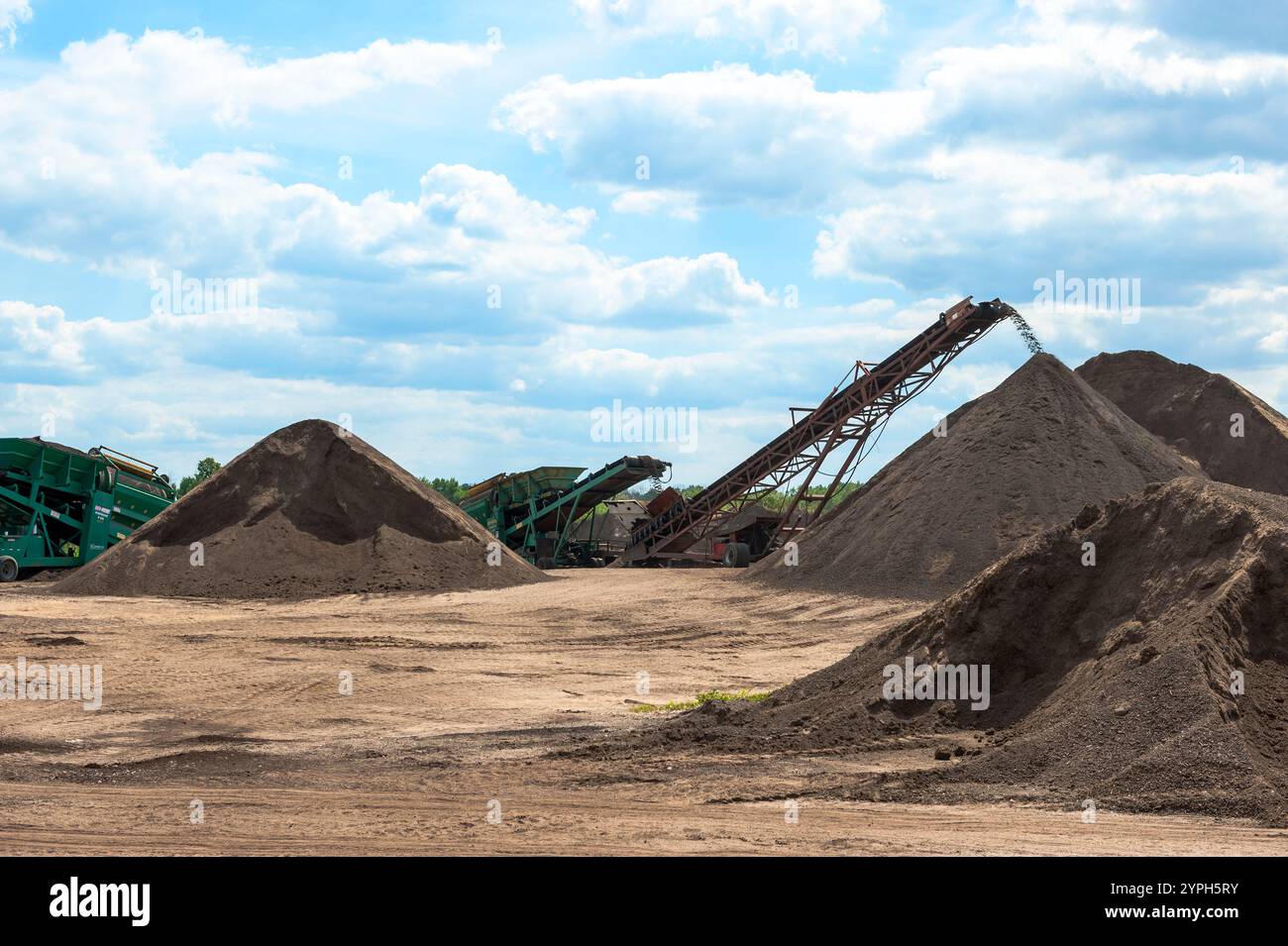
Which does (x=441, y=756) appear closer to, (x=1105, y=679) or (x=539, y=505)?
(x=1105, y=679)

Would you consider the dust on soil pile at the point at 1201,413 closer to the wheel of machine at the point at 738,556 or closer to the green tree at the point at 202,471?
the wheel of machine at the point at 738,556

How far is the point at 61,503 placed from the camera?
32750 millimetres

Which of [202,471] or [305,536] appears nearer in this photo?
[305,536]

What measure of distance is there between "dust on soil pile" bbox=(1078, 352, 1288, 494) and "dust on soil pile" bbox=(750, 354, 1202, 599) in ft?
15.3

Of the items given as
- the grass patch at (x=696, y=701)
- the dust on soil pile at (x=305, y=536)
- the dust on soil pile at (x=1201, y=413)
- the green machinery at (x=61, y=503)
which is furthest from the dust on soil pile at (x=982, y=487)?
the green machinery at (x=61, y=503)

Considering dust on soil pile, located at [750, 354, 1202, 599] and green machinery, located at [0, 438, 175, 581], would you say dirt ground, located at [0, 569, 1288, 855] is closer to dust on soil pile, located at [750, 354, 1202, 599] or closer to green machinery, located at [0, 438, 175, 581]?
dust on soil pile, located at [750, 354, 1202, 599]

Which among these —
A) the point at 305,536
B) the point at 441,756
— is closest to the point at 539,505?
the point at 305,536

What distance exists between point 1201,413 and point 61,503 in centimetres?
3101

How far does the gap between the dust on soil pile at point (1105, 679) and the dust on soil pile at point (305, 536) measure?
18.2 m

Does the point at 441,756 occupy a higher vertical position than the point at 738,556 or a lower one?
lower

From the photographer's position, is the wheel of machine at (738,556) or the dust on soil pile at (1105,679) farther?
the wheel of machine at (738,556)

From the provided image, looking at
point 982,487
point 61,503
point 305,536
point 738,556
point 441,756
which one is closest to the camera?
point 441,756

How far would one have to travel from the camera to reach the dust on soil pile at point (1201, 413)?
3353cm
